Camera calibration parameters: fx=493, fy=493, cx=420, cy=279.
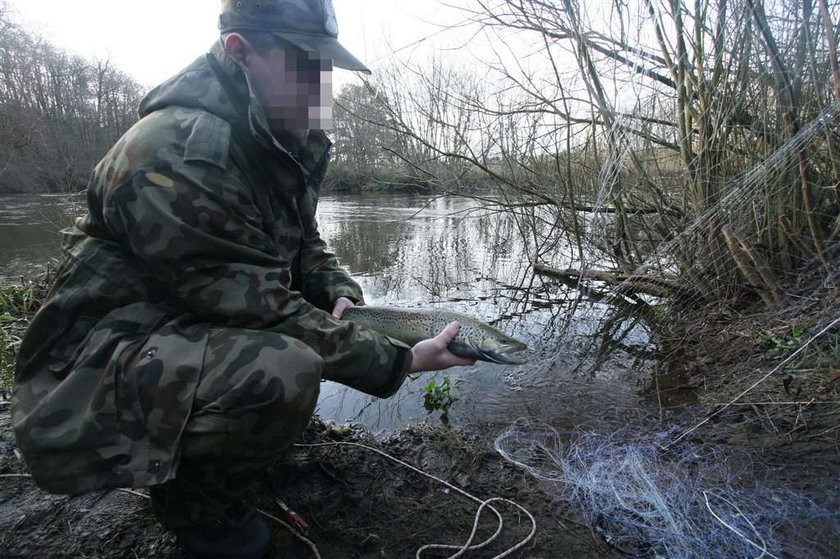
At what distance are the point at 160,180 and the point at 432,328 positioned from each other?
154cm

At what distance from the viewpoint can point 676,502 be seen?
7.64 ft

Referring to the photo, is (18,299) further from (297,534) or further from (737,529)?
(737,529)

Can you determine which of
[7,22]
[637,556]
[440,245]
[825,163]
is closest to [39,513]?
[637,556]

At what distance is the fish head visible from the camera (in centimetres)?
243

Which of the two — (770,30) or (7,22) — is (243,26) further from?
(7,22)

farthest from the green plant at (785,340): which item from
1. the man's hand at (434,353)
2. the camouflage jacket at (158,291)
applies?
the camouflage jacket at (158,291)

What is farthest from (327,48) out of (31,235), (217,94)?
(31,235)

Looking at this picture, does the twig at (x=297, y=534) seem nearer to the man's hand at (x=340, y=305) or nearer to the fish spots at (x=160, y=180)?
the man's hand at (x=340, y=305)

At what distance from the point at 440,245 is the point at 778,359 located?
844 cm

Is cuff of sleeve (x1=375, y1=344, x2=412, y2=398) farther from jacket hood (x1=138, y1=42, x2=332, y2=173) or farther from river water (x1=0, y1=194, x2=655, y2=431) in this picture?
river water (x1=0, y1=194, x2=655, y2=431)

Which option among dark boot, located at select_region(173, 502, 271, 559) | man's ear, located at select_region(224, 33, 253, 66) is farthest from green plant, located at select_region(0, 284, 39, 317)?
man's ear, located at select_region(224, 33, 253, 66)

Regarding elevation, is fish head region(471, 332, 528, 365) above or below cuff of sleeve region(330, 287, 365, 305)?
below

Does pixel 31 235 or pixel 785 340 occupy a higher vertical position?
pixel 785 340

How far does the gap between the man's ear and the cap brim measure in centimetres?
12
